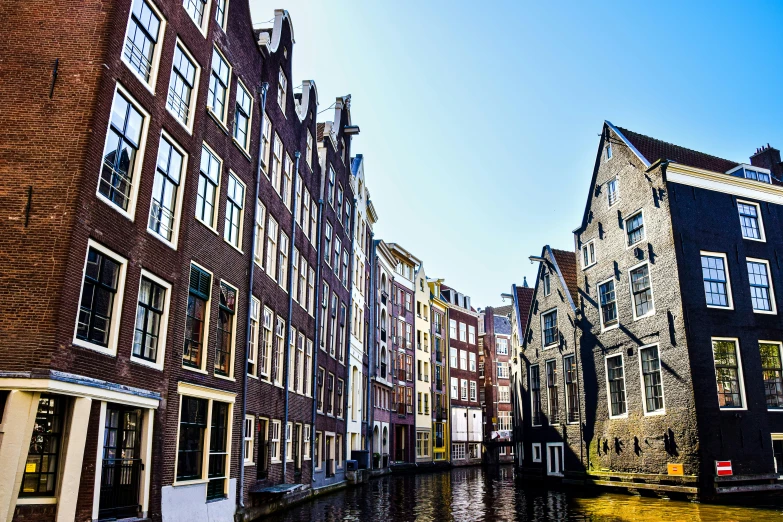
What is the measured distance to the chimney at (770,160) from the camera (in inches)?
1206

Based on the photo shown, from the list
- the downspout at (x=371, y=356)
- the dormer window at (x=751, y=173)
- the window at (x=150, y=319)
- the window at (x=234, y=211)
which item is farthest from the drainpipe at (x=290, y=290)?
the downspout at (x=371, y=356)

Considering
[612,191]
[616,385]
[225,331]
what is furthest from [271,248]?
[612,191]

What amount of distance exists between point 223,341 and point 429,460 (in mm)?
43941

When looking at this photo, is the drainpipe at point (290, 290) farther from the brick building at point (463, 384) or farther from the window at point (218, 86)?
the brick building at point (463, 384)

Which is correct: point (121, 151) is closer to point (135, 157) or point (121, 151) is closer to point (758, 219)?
point (135, 157)

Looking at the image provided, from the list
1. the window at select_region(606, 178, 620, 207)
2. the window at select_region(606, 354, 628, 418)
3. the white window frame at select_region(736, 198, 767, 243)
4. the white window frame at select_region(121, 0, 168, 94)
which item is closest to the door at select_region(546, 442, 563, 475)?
the window at select_region(606, 354, 628, 418)

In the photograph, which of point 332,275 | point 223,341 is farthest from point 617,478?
point 223,341

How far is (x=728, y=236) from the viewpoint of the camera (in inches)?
1022

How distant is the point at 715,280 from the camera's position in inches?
992

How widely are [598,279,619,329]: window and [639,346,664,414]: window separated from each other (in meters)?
2.59

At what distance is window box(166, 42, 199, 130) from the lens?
1449cm

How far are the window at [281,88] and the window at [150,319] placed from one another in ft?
34.8

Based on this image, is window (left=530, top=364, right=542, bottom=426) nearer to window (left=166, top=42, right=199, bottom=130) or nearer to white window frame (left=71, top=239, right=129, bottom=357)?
window (left=166, top=42, right=199, bottom=130)

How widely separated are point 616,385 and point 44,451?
78.8ft
